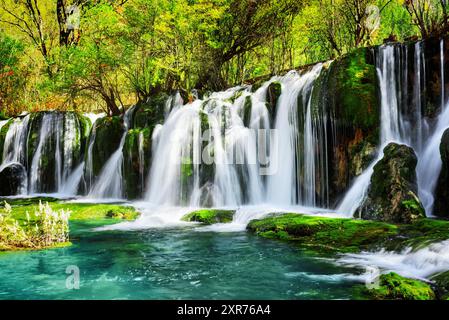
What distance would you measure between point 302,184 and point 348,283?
9.38 meters

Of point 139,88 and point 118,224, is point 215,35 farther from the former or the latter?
point 118,224

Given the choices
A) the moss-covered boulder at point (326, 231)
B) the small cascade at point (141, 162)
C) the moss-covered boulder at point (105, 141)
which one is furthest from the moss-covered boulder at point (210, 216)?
the moss-covered boulder at point (105, 141)

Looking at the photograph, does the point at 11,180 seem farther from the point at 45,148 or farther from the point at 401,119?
the point at 401,119

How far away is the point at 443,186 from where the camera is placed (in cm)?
1257

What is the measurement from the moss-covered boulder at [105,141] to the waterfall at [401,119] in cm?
1457

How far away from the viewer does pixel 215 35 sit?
26.7m

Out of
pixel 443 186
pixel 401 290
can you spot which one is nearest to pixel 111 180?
pixel 443 186

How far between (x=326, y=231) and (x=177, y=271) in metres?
4.25

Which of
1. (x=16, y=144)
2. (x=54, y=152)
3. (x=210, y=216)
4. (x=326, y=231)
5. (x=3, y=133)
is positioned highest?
(x=3, y=133)

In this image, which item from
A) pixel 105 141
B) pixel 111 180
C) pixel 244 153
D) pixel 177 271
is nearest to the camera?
pixel 177 271

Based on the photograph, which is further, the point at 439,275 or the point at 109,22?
the point at 109,22

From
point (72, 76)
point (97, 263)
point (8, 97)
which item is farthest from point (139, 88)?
point (97, 263)

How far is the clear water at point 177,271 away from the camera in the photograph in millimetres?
7387
